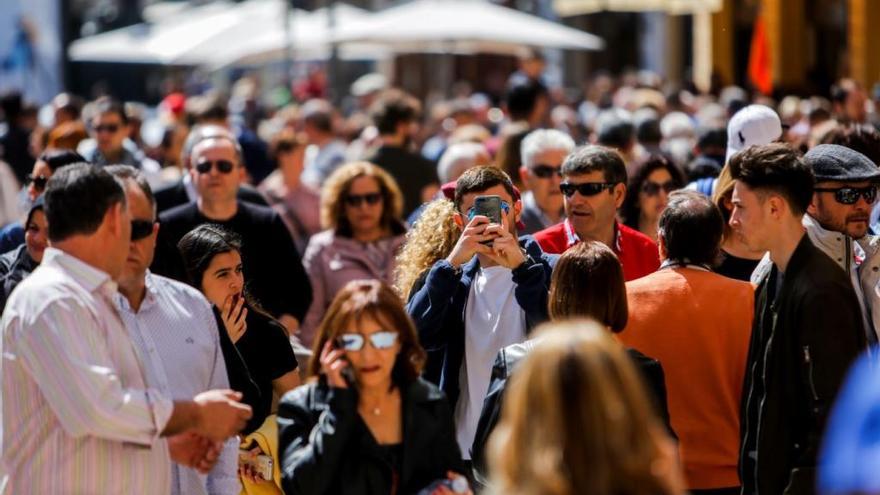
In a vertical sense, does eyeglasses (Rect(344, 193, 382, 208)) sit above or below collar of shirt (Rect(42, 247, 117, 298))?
below

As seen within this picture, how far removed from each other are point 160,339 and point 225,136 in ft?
13.6

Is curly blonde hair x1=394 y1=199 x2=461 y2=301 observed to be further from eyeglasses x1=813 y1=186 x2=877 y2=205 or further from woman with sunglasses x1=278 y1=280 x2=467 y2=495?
woman with sunglasses x1=278 y1=280 x2=467 y2=495

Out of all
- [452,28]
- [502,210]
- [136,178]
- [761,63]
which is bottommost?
[761,63]

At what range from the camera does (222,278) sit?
7004mm

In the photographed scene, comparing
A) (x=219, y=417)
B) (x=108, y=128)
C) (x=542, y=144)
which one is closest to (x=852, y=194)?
(x=219, y=417)

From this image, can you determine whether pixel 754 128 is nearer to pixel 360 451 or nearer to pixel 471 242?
pixel 471 242

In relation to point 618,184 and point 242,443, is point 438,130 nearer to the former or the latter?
point 618,184

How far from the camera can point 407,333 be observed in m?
5.21

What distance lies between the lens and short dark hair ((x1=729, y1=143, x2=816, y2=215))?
19.2 ft

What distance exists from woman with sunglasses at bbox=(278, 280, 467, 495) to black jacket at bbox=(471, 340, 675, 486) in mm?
506

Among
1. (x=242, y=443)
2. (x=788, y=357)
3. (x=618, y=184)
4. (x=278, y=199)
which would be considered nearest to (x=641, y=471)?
(x=788, y=357)

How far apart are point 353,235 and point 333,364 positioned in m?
Result: 4.97

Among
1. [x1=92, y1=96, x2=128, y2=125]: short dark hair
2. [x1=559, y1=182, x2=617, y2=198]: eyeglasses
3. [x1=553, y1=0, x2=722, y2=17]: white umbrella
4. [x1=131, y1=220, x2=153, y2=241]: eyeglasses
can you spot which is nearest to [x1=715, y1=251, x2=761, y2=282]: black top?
[x1=559, y1=182, x2=617, y2=198]: eyeglasses

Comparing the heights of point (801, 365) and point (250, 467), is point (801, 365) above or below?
above
